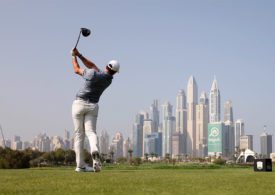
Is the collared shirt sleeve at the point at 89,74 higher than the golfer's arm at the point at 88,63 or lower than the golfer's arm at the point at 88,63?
lower

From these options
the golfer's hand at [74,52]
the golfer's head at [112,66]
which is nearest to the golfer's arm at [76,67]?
the golfer's hand at [74,52]

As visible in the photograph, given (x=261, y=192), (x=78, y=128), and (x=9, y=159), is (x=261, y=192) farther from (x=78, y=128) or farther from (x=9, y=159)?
(x=9, y=159)

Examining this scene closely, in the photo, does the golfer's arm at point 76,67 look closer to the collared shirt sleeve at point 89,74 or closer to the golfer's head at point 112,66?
the collared shirt sleeve at point 89,74

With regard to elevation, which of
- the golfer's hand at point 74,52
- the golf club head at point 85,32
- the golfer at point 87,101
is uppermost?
the golf club head at point 85,32

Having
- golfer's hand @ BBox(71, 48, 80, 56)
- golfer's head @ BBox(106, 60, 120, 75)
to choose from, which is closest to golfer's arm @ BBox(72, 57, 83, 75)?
golfer's hand @ BBox(71, 48, 80, 56)

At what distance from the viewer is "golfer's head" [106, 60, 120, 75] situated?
31.5 feet

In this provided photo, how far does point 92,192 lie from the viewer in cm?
496

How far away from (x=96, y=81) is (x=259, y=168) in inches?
274

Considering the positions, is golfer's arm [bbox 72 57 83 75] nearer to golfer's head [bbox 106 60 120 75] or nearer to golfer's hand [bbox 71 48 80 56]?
golfer's hand [bbox 71 48 80 56]

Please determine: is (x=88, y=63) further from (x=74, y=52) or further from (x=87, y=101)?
(x=87, y=101)

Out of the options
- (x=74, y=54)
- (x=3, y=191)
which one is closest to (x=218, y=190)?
(x=3, y=191)

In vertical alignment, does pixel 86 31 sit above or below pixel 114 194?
above

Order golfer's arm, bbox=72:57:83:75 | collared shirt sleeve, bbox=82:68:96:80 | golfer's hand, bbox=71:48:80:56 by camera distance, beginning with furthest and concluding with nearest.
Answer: golfer's hand, bbox=71:48:80:56 < golfer's arm, bbox=72:57:83:75 < collared shirt sleeve, bbox=82:68:96:80

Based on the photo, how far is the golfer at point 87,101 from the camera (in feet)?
31.5
